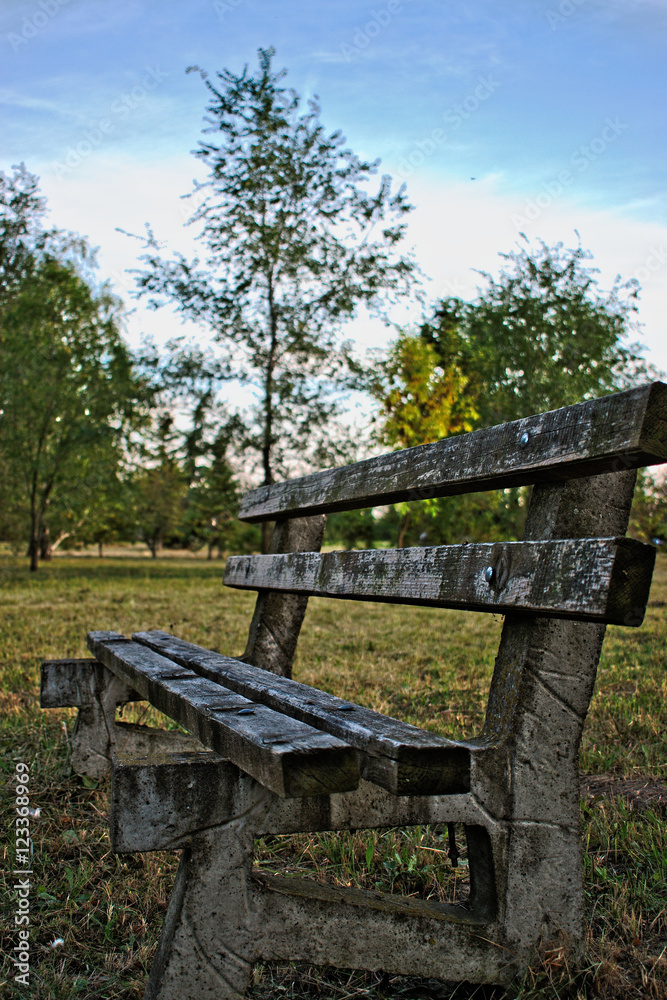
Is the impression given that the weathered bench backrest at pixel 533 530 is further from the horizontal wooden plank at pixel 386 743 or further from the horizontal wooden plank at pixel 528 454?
the horizontal wooden plank at pixel 386 743

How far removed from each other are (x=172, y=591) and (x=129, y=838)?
12379 millimetres

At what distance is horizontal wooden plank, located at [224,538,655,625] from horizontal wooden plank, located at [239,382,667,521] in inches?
7.7

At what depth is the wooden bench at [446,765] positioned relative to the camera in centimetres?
147

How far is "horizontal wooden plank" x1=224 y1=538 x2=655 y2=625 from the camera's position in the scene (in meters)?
1.44

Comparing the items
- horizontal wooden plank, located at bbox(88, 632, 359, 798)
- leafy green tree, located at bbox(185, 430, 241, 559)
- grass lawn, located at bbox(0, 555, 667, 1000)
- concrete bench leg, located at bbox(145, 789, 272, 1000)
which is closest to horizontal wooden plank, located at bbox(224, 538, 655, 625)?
horizontal wooden plank, located at bbox(88, 632, 359, 798)

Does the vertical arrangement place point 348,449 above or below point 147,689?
above

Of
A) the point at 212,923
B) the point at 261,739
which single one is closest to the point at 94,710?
the point at 212,923

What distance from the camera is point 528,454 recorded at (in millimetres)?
1757

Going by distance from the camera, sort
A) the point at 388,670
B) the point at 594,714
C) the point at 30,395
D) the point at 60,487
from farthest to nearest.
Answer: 1. the point at 60,487
2. the point at 30,395
3. the point at 388,670
4. the point at 594,714

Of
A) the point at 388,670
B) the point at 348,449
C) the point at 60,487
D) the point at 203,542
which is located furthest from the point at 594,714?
→ the point at 203,542

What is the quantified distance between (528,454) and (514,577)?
1.01 feet

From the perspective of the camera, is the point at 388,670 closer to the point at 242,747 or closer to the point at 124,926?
the point at 124,926

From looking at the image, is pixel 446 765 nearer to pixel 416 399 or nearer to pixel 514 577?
pixel 514 577

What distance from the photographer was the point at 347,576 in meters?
2.28
